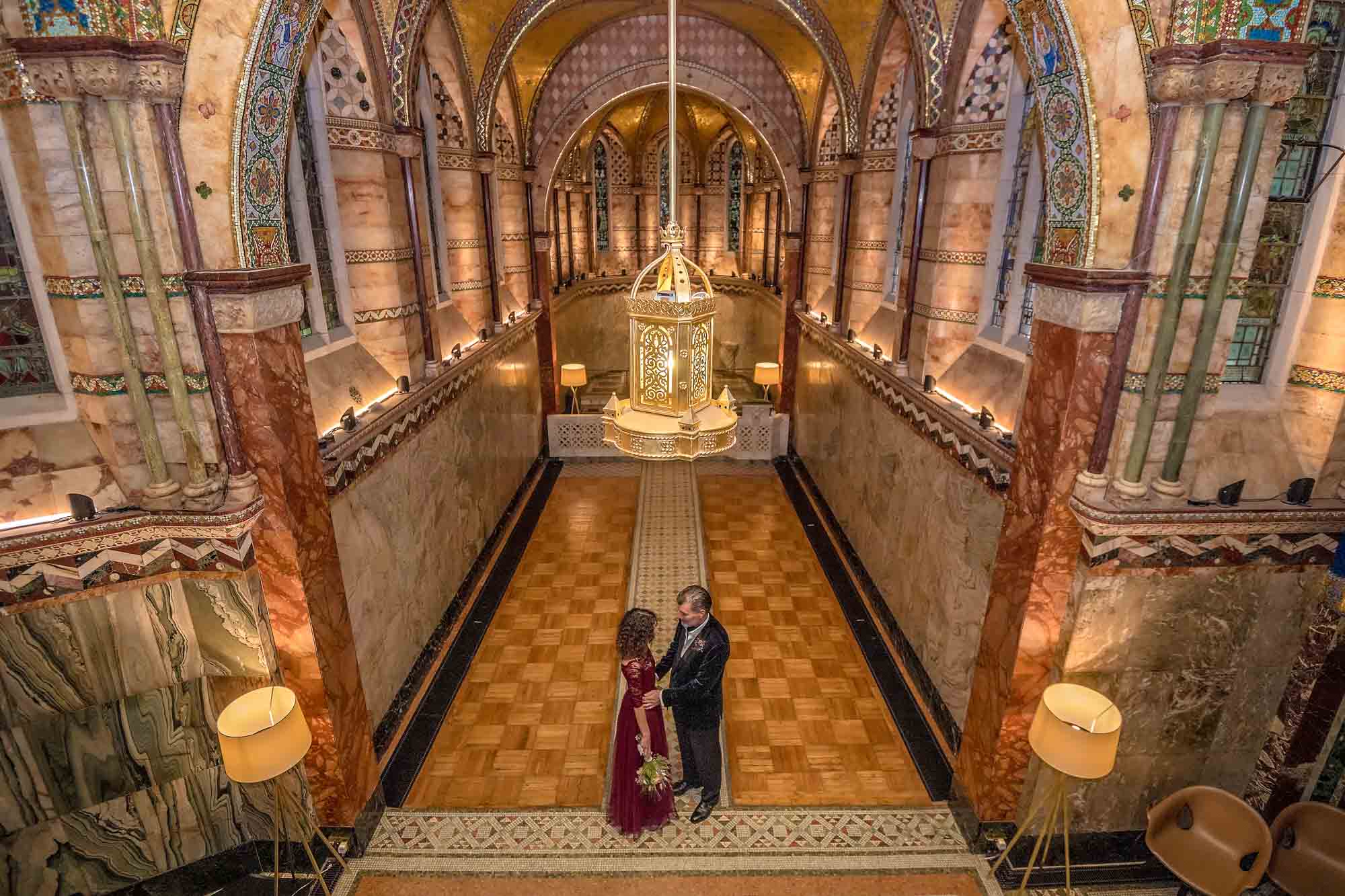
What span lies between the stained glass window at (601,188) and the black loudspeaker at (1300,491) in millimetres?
13753

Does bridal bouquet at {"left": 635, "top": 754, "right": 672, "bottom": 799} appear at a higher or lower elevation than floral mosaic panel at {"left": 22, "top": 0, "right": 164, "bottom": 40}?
lower

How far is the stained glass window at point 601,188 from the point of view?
595 inches

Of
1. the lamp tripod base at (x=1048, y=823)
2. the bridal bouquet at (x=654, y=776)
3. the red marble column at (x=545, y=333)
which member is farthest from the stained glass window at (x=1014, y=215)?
the red marble column at (x=545, y=333)

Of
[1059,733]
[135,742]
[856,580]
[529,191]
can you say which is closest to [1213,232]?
[1059,733]

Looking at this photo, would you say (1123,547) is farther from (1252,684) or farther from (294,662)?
(294,662)

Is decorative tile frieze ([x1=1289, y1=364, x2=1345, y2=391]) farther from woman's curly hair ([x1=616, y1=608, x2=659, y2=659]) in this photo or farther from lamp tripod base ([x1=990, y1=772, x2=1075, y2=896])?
woman's curly hair ([x1=616, y1=608, x2=659, y2=659])

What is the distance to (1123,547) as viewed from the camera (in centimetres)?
343

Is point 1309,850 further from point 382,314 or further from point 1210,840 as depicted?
point 382,314

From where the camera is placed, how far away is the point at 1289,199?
3.43 meters

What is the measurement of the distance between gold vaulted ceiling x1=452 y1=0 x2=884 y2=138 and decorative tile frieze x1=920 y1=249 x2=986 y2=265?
2763 millimetres

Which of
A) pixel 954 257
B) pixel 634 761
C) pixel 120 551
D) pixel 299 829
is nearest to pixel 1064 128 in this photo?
pixel 954 257

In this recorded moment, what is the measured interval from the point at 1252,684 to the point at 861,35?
6578mm

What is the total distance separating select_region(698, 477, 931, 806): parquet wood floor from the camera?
4703 millimetres

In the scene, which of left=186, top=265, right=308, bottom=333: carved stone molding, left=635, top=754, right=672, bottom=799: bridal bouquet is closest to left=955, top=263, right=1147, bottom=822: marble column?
left=635, top=754, right=672, bottom=799: bridal bouquet
